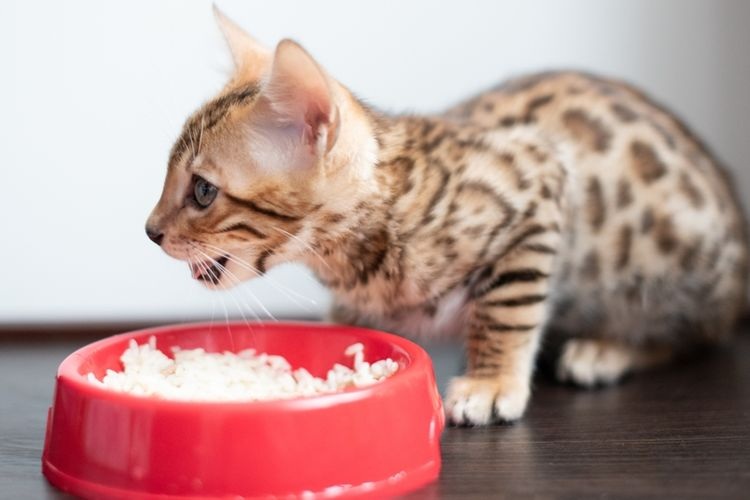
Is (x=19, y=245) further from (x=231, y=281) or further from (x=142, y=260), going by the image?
(x=231, y=281)

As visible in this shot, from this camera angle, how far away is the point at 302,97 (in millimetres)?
1271

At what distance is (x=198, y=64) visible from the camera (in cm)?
201

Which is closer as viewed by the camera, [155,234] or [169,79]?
[155,234]

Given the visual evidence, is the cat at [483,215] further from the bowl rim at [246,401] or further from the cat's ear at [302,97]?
the bowl rim at [246,401]

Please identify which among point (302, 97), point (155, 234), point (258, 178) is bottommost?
point (155, 234)

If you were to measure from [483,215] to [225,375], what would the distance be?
0.46 m

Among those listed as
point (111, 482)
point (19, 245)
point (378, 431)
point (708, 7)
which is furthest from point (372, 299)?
point (708, 7)

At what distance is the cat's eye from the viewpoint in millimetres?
1356

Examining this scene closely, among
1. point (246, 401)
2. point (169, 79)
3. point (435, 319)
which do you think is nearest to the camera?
point (246, 401)

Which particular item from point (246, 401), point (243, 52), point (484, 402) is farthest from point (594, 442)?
point (243, 52)

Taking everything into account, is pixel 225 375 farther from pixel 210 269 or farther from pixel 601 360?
pixel 601 360

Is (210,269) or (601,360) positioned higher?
(210,269)

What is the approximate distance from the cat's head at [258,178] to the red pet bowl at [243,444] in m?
0.26

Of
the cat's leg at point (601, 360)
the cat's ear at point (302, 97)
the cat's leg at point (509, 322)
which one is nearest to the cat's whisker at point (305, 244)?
the cat's ear at point (302, 97)
